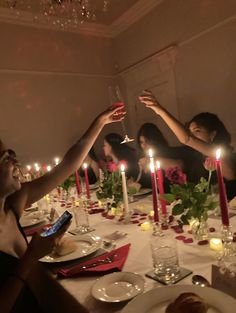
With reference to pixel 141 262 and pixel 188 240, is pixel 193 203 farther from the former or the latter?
pixel 141 262

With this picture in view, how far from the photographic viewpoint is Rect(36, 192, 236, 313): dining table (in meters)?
0.99

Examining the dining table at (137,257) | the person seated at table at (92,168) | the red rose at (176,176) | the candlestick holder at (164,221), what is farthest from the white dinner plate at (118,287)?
the person seated at table at (92,168)

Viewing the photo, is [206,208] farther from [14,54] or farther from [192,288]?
[14,54]

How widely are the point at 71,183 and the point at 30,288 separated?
4.25ft

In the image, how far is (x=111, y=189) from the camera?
1.92 metres

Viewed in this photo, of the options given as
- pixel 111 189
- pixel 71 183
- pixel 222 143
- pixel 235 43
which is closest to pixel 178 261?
pixel 111 189

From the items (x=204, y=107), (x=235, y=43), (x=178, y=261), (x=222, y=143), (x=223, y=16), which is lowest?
(x=178, y=261)

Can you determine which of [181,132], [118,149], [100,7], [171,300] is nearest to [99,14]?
[100,7]

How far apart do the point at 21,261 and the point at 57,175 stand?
0.69m

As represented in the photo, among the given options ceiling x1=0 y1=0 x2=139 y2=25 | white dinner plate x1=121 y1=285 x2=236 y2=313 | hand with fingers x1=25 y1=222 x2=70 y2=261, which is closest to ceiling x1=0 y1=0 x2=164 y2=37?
ceiling x1=0 y1=0 x2=139 y2=25

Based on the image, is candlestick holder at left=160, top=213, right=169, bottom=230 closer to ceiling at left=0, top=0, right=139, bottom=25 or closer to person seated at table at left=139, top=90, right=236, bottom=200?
person seated at table at left=139, top=90, right=236, bottom=200

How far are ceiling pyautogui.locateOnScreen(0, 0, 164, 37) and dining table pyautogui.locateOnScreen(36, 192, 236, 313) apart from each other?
10.5 ft

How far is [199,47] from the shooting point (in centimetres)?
356

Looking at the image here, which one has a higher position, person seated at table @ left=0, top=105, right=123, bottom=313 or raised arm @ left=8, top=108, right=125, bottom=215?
raised arm @ left=8, top=108, right=125, bottom=215
